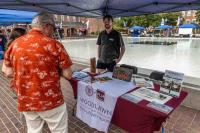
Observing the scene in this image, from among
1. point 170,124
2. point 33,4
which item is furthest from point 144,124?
point 33,4

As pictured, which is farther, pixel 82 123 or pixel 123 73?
pixel 82 123

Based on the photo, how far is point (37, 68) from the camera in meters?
1.21

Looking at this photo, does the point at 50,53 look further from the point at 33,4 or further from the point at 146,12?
the point at 146,12

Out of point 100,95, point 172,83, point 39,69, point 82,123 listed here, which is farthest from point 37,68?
point 82,123

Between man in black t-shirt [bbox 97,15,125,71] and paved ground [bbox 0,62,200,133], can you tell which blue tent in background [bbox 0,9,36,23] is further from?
man in black t-shirt [bbox 97,15,125,71]

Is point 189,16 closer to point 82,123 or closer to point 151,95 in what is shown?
point 82,123

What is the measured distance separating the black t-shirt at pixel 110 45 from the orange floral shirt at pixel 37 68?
1752 millimetres

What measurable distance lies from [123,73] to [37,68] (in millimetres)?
1209

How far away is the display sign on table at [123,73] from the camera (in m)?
2.07

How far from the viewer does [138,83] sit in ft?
6.63

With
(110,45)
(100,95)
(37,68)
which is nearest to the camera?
(37,68)

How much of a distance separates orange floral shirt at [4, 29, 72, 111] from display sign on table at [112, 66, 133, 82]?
0.97 meters

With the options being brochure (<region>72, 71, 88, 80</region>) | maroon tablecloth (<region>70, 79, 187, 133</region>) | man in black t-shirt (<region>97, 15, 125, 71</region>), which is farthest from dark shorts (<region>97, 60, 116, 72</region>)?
maroon tablecloth (<region>70, 79, 187, 133</region>)

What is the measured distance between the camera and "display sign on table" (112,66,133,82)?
2072 mm
